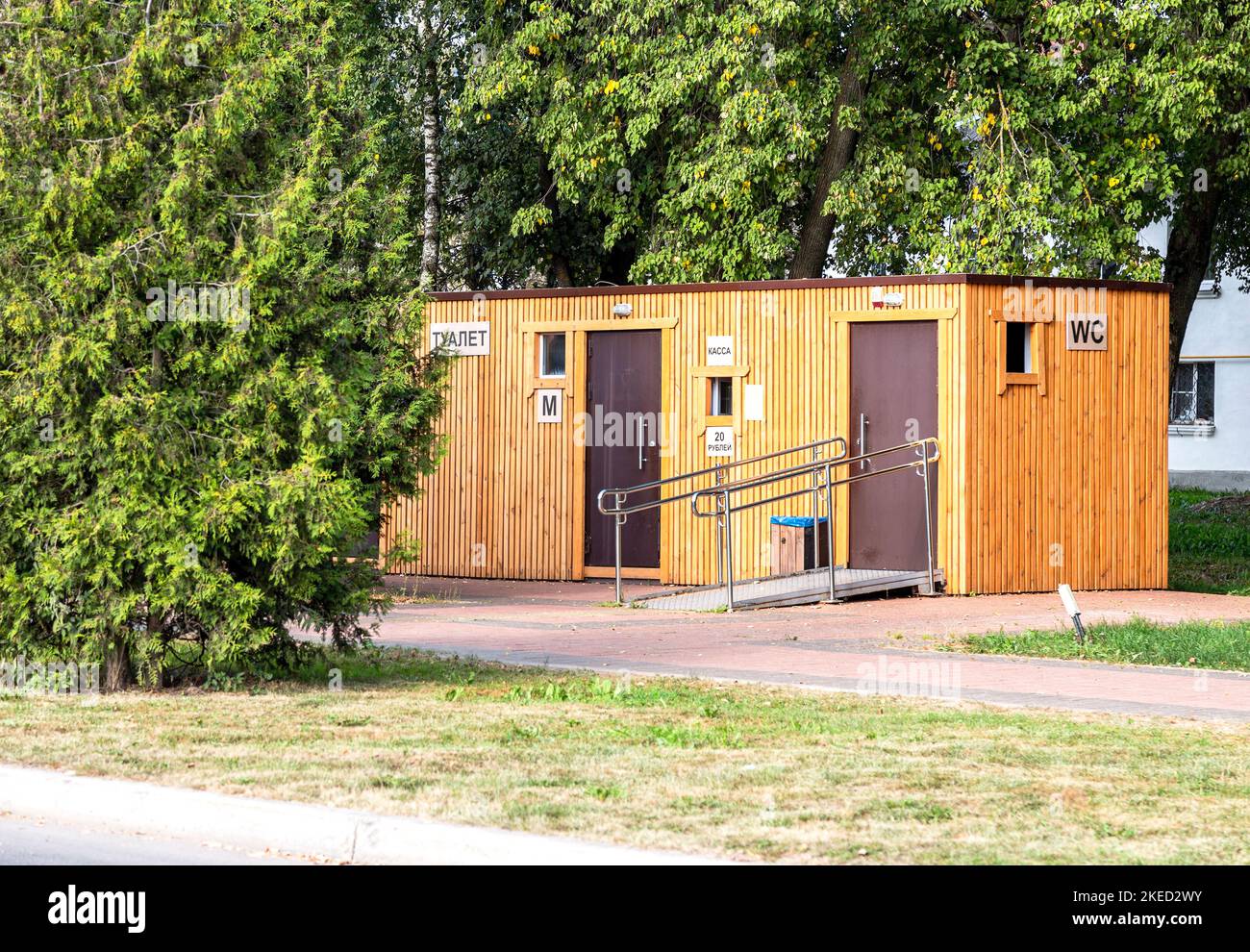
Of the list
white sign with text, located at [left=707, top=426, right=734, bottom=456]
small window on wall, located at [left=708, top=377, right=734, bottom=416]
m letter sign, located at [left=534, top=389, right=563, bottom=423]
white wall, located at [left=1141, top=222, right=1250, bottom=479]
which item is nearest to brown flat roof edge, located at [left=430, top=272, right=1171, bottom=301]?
small window on wall, located at [left=708, top=377, right=734, bottom=416]

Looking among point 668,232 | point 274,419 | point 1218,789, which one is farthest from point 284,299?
point 668,232

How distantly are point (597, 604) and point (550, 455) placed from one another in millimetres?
3251

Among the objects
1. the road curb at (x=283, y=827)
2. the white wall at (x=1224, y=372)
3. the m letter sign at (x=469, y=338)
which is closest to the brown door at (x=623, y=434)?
the m letter sign at (x=469, y=338)

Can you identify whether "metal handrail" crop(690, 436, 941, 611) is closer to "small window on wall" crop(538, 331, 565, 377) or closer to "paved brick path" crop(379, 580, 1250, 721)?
"paved brick path" crop(379, 580, 1250, 721)

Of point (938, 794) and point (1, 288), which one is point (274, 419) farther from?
point (938, 794)

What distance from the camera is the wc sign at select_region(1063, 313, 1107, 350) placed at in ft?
61.7

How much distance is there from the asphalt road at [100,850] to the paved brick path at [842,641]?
4969mm

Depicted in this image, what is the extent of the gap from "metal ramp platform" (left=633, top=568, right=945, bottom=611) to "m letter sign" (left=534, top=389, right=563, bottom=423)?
319cm

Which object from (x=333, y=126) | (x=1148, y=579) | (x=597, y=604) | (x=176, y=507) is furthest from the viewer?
(x=1148, y=579)

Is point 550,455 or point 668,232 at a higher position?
point 668,232

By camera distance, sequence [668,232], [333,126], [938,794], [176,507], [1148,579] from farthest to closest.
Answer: [668,232], [1148,579], [333,126], [176,507], [938,794]

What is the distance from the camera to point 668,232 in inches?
998

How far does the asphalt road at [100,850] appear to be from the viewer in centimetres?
720

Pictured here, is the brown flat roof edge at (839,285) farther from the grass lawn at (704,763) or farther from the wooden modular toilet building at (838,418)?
the grass lawn at (704,763)
